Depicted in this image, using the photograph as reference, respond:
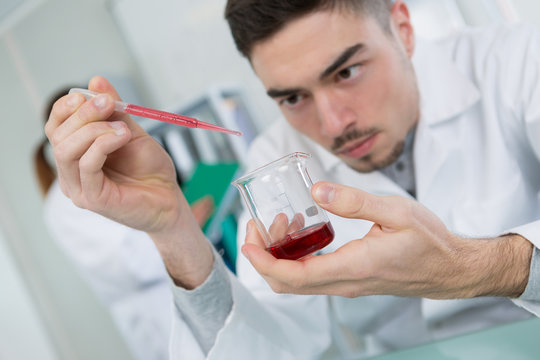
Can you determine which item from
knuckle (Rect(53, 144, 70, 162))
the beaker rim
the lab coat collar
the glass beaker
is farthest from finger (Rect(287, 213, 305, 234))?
the lab coat collar

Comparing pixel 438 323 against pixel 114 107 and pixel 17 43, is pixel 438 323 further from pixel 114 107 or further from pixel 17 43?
pixel 17 43

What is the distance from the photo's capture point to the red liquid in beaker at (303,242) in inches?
31.3

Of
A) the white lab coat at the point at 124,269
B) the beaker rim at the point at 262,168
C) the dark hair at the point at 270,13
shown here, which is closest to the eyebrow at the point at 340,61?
the dark hair at the point at 270,13

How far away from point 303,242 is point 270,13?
0.70 m

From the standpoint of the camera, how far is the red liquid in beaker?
0.79 meters

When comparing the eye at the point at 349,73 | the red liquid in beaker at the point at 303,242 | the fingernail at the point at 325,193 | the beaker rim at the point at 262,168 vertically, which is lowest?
the red liquid in beaker at the point at 303,242

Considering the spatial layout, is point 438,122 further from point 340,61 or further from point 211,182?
point 211,182

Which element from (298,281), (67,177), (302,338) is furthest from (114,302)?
(298,281)

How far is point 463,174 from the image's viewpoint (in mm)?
1357

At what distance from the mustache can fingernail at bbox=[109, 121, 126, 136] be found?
2.04 ft

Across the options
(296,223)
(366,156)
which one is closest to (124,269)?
(366,156)

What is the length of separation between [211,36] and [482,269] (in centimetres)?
267

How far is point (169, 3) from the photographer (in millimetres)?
3172

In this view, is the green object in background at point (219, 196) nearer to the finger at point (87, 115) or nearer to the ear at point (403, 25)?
the ear at point (403, 25)
